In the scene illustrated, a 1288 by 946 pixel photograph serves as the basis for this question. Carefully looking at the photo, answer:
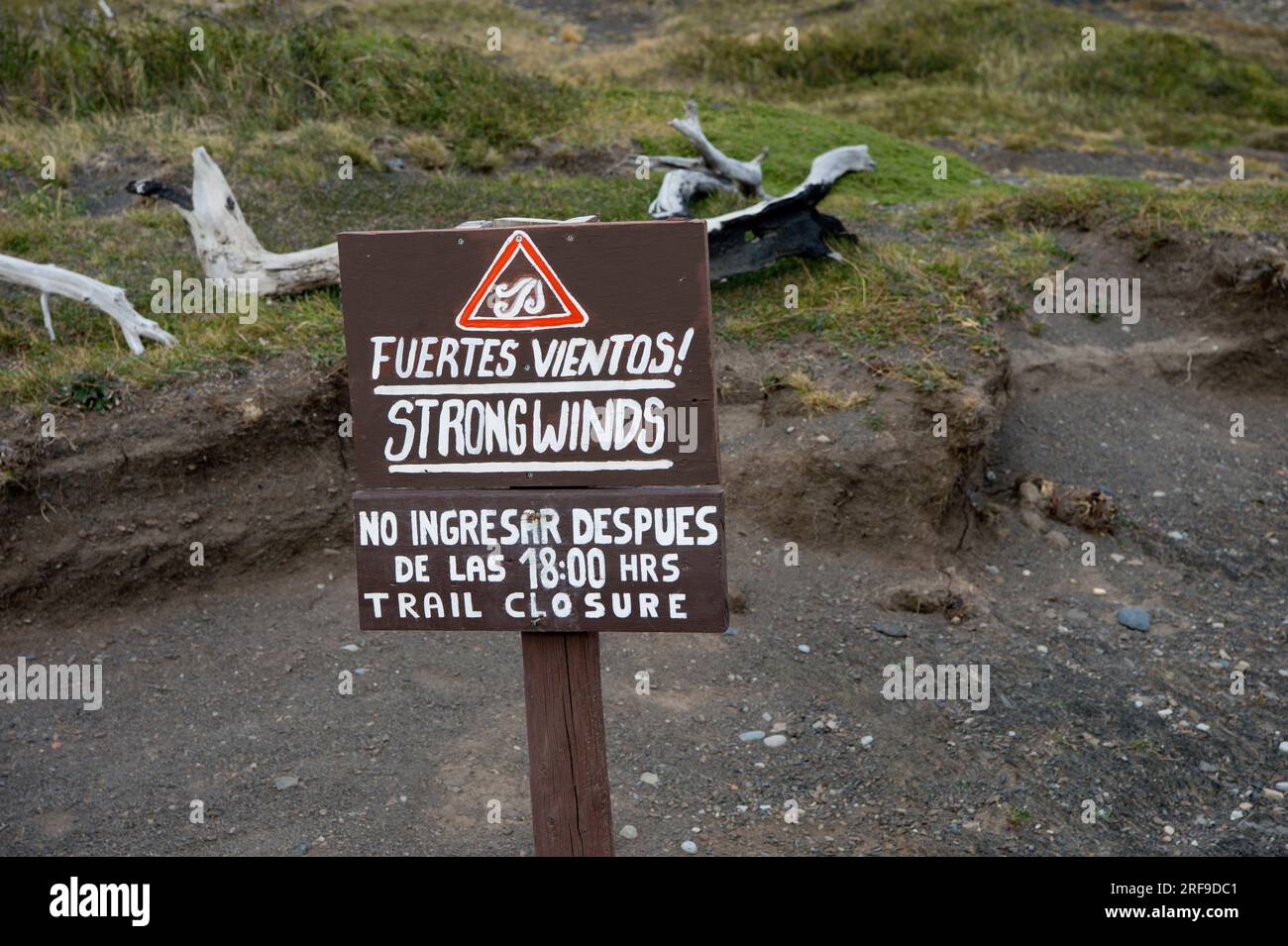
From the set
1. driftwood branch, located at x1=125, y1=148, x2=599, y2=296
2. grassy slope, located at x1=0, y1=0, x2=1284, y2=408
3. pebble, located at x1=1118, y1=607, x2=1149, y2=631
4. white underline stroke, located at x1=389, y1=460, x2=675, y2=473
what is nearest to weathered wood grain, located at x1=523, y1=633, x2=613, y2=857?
white underline stroke, located at x1=389, y1=460, x2=675, y2=473

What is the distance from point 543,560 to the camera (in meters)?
3.25

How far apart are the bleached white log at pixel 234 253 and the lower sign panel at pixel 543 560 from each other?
4.63 meters

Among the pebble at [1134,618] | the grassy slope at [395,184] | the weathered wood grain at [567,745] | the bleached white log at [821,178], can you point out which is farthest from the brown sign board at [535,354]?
the bleached white log at [821,178]

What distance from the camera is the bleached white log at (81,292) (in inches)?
272

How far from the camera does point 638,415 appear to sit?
318 centimetres

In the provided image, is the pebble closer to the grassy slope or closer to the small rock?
the small rock

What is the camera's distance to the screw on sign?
124 inches

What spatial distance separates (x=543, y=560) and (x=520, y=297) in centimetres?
69

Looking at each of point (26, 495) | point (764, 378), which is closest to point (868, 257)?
point (764, 378)

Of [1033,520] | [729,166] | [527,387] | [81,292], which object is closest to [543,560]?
[527,387]

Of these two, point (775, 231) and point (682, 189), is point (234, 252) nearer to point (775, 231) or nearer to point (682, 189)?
point (682, 189)

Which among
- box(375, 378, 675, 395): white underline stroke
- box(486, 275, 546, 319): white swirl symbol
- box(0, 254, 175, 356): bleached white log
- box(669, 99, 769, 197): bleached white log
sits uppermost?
box(669, 99, 769, 197): bleached white log

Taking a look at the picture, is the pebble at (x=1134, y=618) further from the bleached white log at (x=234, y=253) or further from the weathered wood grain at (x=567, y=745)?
the bleached white log at (x=234, y=253)

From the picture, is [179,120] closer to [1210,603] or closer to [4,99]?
[4,99]
